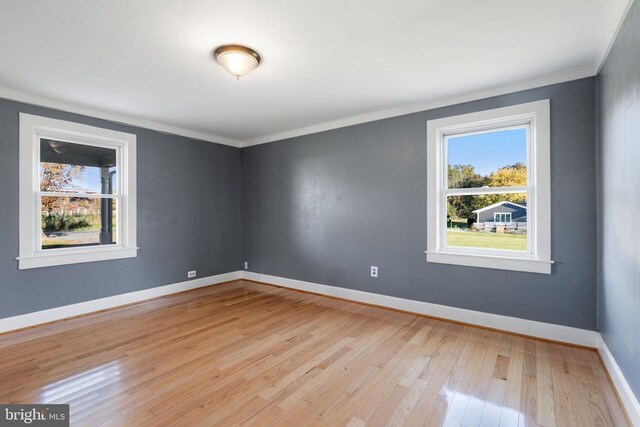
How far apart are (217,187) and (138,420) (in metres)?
3.83

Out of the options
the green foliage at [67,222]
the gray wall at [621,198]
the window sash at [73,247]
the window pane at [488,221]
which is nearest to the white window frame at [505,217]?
the window pane at [488,221]

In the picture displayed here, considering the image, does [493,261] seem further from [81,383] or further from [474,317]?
[81,383]

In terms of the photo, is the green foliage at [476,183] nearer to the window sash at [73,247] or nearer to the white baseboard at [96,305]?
the white baseboard at [96,305]

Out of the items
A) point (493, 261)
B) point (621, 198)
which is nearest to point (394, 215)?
point (493, 261)

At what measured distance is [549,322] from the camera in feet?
9.41

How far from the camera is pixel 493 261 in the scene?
10.3 feet

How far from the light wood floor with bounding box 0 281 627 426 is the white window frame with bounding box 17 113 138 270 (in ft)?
2.49

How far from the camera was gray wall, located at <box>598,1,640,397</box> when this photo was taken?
68.8 inches

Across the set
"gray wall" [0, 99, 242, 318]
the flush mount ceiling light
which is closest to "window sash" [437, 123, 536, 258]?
the flush mount ceiling light

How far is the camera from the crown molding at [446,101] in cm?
277

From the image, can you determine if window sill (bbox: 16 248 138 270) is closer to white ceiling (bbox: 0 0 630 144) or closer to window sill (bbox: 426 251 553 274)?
white ceiling (bbox: 0 0 630 144)

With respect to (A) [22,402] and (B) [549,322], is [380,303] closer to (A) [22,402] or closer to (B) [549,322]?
(B) [549,322]

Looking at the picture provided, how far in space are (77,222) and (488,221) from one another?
4837 millimetres

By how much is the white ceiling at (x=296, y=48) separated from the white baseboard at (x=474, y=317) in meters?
2.34
